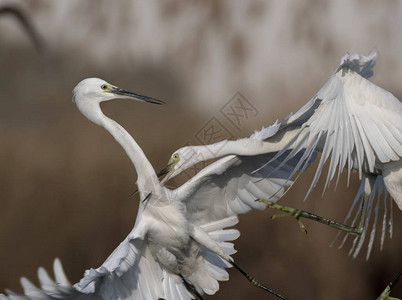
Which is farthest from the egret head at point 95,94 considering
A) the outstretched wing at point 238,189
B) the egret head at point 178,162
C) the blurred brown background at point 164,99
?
the blurred brown background at point 164,99

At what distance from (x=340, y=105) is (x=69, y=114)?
2.22 metres

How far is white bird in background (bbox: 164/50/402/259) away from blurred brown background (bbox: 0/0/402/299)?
1504 millimetres

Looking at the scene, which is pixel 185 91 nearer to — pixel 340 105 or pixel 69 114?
pixel 69 114

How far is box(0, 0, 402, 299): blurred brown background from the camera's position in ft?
13.5

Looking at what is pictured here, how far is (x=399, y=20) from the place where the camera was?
4.29 metres

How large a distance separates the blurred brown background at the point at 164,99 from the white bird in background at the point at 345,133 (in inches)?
59.2

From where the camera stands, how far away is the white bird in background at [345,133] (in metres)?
2.36

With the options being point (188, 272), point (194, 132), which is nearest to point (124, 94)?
point (188, 272)

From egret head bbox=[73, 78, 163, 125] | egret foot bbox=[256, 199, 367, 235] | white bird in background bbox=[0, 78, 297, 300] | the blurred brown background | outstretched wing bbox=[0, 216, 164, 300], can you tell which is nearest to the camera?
outstretched wing bbox=[0, 216, 164, 300]

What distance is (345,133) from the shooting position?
7.80ft

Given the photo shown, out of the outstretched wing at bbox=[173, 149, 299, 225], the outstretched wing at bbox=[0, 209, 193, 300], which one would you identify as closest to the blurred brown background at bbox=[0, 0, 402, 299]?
the outstretched wing at bbox=[173, 149, 299, 225]

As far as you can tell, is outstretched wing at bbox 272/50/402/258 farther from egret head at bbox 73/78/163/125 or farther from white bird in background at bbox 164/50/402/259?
egret head at bbox 73/78/163/125

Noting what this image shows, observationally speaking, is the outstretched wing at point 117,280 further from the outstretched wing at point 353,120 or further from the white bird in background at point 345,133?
the outstretched wing at point 353,120

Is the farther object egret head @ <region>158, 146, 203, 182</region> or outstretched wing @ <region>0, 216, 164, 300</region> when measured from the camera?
egret head @ <region>158, 146, 203, 182</region>
